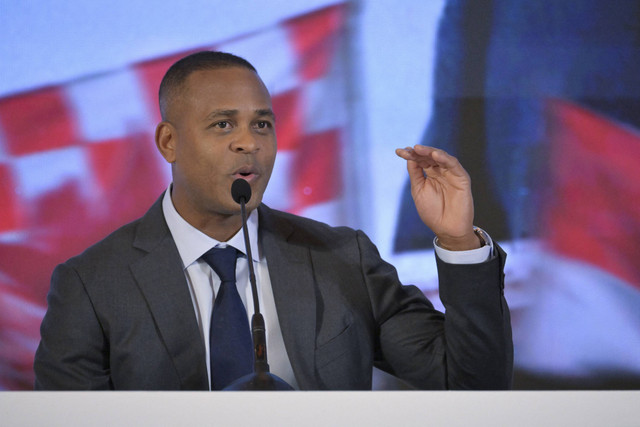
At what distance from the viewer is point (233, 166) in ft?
4.93

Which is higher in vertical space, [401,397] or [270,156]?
[270,156]

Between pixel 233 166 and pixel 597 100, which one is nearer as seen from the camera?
pixel 233 166

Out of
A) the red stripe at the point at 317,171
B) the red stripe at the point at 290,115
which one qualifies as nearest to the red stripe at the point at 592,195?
the red stripe at the point at 317,171

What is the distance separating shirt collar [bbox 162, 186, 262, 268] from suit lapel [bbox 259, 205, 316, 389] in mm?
31

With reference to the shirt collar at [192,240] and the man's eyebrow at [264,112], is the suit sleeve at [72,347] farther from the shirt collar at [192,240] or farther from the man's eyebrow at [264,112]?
the man's eyebrow at [264,112]

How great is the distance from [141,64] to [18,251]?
2.43 feet

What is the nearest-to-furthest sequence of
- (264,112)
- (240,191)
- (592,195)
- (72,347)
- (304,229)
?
(240,191) → (72,347) → (264,112) → (304,229) → (592,195)

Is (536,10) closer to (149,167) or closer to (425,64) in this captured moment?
(425,64)

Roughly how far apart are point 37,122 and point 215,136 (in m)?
1.15

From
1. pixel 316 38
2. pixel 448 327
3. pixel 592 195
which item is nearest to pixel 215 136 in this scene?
pixel 448 327

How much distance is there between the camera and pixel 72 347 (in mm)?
1450

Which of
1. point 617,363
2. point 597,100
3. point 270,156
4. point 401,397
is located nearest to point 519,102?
point 597,100

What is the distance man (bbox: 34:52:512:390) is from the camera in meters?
1.40

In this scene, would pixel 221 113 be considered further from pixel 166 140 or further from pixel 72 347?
pixel 72 347
